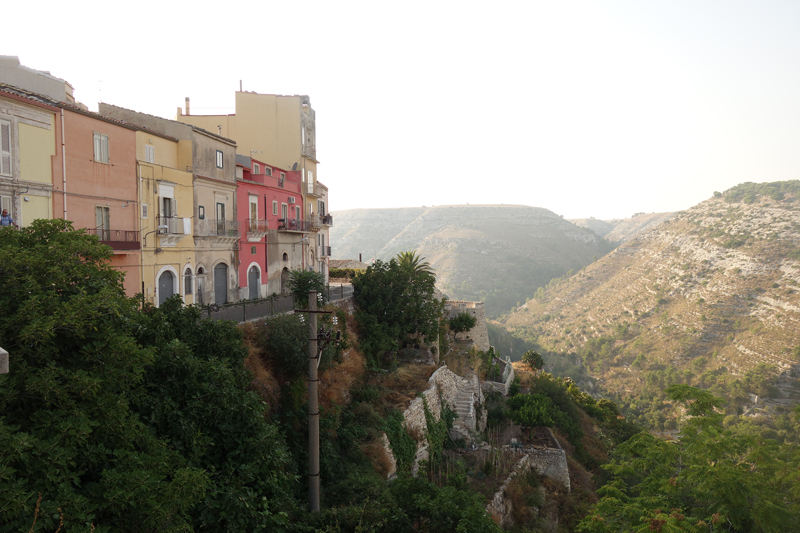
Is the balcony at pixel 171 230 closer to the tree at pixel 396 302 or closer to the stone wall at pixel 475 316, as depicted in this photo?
the tree at pixel 396 302

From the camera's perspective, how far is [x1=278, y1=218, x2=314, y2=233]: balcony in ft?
102

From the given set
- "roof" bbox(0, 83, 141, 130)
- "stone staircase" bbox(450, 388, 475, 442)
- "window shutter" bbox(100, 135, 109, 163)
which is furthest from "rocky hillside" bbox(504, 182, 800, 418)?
"roof" bbox(0, 83, 141, 130)

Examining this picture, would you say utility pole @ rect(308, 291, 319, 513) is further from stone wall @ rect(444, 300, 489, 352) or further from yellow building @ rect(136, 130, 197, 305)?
stone wall @ rect(444, 300, 489, 352)

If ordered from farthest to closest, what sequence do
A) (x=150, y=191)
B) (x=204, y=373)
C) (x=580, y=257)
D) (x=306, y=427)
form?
(x=580, y=257) < (x=150, y=191) < (x=306, y=427) < (x=204, y=373)

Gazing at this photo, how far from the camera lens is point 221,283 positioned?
25.9 m

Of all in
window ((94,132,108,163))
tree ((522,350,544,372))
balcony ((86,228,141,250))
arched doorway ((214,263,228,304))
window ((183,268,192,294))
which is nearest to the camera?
balcony ((86,228,141,250))

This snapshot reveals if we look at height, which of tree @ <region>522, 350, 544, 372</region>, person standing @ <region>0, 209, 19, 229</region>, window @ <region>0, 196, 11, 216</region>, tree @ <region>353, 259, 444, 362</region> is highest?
window @ <region>0, 196, 11, 216</region>

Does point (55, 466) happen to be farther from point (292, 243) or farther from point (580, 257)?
point (580, 257)

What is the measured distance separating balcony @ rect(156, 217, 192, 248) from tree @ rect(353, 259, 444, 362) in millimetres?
9893

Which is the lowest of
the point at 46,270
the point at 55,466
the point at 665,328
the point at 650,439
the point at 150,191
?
the point at 665,328

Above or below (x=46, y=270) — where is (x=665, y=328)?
below

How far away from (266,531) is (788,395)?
6270 centimetres

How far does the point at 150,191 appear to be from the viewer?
21.0 m

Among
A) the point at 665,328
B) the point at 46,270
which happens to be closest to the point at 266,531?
the point at 46,270
